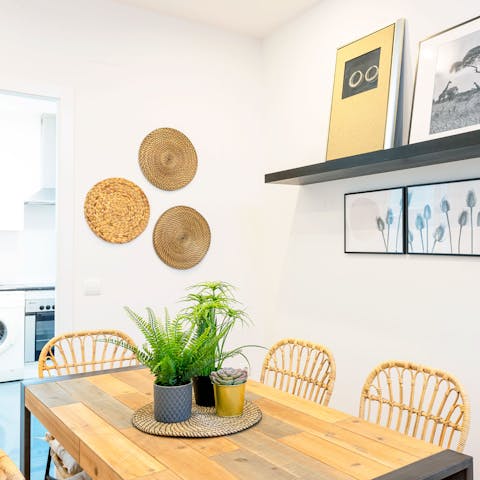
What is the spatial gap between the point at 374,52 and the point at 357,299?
1.32 metres

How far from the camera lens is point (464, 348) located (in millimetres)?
2305

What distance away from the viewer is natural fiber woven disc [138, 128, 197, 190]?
10.8 feet

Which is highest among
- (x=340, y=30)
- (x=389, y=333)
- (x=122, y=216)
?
(x=340, y=30)

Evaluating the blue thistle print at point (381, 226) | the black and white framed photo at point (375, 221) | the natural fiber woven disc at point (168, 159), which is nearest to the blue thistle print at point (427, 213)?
the black and white framed photo at point (375, 221)

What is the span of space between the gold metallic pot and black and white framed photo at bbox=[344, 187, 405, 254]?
1366 mm

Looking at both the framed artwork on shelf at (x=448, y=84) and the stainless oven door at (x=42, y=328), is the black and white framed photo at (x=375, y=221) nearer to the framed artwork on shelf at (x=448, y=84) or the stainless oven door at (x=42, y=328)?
the framed artwork on shelf at (x=448, y=84)

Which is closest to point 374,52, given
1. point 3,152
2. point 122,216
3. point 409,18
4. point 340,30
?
point 409,18

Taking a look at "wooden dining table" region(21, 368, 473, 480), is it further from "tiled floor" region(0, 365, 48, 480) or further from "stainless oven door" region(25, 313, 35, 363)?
"stainless oven door" region(25, 313, 35, 363)

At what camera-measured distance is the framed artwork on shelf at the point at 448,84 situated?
86.8 inches

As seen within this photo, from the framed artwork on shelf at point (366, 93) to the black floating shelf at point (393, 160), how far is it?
0.12 metres

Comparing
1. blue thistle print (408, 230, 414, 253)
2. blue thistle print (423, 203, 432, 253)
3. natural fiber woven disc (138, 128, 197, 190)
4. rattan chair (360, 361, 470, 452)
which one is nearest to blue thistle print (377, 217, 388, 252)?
blue thistle print (408, 230, 414, 253)

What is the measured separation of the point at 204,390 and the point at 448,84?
1.69 m

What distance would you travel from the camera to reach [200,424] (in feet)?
4.91

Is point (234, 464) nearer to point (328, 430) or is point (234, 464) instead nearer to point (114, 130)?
point (328, 430)
